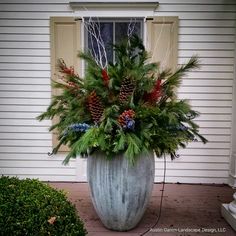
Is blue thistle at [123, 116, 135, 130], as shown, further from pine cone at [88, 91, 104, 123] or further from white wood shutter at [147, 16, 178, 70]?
white wood shutter at [147, 16, 178, 70]

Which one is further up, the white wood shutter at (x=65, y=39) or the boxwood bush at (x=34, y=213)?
the white wood shutter at (x=65, y=39)

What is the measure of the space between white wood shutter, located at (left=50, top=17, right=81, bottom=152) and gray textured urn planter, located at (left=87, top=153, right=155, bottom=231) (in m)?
1.70

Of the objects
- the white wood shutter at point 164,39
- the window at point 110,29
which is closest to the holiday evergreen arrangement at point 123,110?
the white wood shutter at point 164,39

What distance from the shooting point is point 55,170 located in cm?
496

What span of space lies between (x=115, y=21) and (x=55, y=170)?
2.31 meters

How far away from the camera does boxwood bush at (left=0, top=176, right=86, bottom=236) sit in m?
2.45

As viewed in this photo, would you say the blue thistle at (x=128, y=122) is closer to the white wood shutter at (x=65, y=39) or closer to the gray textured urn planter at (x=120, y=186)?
the gray textured urn planter at (x=120, y=186)

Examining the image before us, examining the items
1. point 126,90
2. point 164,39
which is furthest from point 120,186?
point 164,39

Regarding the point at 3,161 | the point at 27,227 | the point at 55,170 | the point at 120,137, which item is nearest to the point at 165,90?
the point at 120,137

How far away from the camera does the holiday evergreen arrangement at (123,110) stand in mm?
2904

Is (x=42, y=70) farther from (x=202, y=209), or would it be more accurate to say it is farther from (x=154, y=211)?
(x=202, y=209)

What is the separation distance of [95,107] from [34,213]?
1.04 m

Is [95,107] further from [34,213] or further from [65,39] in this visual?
[65,39]

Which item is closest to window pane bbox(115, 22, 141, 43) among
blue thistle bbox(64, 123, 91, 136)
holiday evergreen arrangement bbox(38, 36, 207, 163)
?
holiday evergreen arrangement bbox(38, 36, 207, 163)
